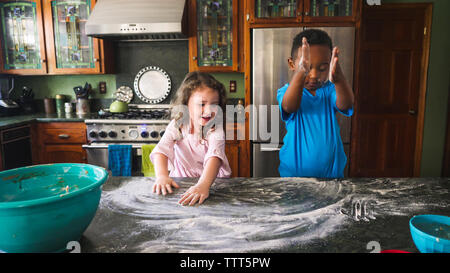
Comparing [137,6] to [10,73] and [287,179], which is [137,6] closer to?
[10,73]

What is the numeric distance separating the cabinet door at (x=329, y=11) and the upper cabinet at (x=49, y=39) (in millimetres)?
2011

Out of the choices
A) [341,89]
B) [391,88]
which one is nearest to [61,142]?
[341,89]

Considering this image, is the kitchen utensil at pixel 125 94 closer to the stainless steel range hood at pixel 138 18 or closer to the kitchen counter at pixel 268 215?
the stainless steel range hood at pixel 138 18

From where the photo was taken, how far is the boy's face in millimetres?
1461

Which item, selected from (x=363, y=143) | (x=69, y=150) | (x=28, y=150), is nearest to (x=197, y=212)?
(x=69, y=150)

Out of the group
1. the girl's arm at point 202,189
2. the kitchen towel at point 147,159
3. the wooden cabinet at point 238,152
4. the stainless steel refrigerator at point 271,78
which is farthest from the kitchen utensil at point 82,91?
the girl's arm at point 202,189

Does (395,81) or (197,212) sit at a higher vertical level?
(395,81)

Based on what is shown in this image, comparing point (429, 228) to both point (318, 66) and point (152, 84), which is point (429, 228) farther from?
point (152, 84)

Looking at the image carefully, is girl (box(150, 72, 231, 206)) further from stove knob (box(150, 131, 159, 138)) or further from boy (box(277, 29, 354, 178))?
stove knob (box(150, 131, 159, 138))

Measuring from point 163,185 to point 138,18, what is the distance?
2272 mm

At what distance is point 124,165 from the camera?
2855 millimetres

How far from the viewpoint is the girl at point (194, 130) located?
1.38 metres

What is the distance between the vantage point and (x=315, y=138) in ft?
5.13
